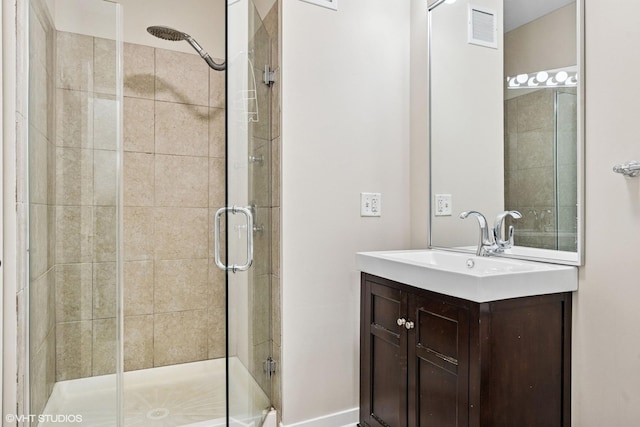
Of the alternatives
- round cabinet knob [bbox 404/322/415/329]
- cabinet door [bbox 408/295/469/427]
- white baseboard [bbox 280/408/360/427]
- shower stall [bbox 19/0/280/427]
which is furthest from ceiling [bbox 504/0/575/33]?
white baseboard [bbox 280/408/360/427]

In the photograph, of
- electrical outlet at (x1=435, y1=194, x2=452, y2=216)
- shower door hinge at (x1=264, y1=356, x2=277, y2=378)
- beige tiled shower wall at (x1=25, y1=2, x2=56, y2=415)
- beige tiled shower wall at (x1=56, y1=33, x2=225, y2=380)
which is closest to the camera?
beige tiled shower wall at (x1=25, y1=2, x2=56, y2=415)

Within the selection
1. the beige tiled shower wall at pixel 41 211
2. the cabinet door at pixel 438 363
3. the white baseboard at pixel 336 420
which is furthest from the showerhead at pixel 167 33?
the white baseboard at pixel 336 420

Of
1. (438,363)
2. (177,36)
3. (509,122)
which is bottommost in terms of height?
(438,363)

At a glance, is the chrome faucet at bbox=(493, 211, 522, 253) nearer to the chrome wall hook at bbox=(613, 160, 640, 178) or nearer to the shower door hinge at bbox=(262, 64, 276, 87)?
the chrome wall hook at bbox=(613, 160, 640, 178)

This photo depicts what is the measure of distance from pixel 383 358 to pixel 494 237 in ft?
2.44

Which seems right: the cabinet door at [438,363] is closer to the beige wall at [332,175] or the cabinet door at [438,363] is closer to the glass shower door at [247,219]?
the beige wall at [332,175]

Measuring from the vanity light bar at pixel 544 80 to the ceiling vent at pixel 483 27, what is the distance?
0.23m

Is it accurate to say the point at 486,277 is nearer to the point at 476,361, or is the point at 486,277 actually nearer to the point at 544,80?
the point at 476,361

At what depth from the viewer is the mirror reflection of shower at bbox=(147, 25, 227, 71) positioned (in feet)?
7.39

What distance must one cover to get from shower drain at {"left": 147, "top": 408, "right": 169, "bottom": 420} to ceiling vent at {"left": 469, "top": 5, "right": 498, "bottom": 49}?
8.11 feet

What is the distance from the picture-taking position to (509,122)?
5.69 ft

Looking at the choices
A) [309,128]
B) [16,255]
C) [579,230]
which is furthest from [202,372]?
[579,230]

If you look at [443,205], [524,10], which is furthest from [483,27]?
[443,205]

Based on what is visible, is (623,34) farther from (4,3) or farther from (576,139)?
(4,3)
